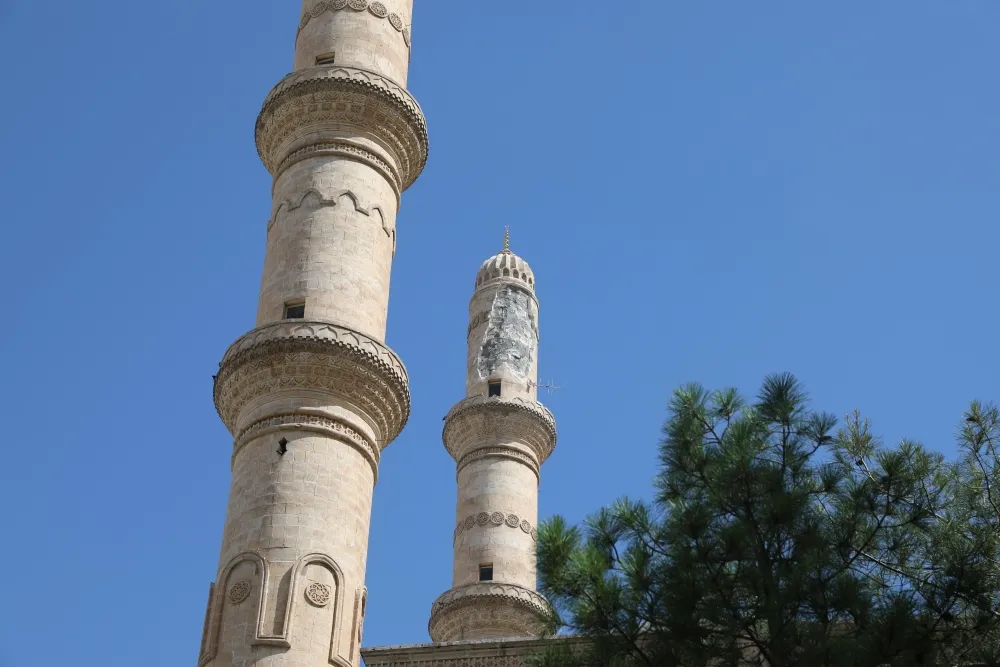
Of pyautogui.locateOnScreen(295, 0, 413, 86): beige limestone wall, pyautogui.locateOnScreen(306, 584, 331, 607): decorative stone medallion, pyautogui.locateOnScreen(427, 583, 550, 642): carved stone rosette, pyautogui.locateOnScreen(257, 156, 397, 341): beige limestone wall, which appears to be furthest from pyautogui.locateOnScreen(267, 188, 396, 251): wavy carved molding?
pyautogui.locateOnScreen(427, 583, 550, 642): carved stone rosette

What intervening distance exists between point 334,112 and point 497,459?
7037mm

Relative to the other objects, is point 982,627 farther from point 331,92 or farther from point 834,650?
point 331,92

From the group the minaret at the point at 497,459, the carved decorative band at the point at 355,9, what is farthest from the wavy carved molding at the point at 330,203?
the minaret at the point at 497,459

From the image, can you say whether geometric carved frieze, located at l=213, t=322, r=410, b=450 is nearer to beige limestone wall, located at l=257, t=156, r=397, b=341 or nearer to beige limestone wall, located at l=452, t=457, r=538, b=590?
beige limestone wall, located at l=257, t=156, r=397, b=341

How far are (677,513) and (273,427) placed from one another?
492 centimetres

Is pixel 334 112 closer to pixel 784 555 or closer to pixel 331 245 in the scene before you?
pixel 331 245

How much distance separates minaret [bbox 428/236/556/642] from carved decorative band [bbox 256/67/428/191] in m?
6.09

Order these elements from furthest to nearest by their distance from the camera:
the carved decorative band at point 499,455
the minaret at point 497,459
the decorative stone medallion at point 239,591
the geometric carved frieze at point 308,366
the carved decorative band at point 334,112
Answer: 1. the carved decorative band at point 499,455
2. the minaret at point 497,459
3. the carved decorative band at point 334,112
4. the geometric carved frieze at point 308,366
5. the decorative stone medallion at point 239,591

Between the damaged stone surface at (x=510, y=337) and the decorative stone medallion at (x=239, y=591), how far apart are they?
9.55m

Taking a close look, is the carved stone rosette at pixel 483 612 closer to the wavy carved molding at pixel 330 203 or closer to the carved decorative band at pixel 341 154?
the wavy carved molding at pixel 330 203

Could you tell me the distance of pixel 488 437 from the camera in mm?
20578

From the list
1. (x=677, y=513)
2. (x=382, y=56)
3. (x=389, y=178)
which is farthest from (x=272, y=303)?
(x=677, y=513)

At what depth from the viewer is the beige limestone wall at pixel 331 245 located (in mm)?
13953

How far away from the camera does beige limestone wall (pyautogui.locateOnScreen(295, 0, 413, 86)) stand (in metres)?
15.8
